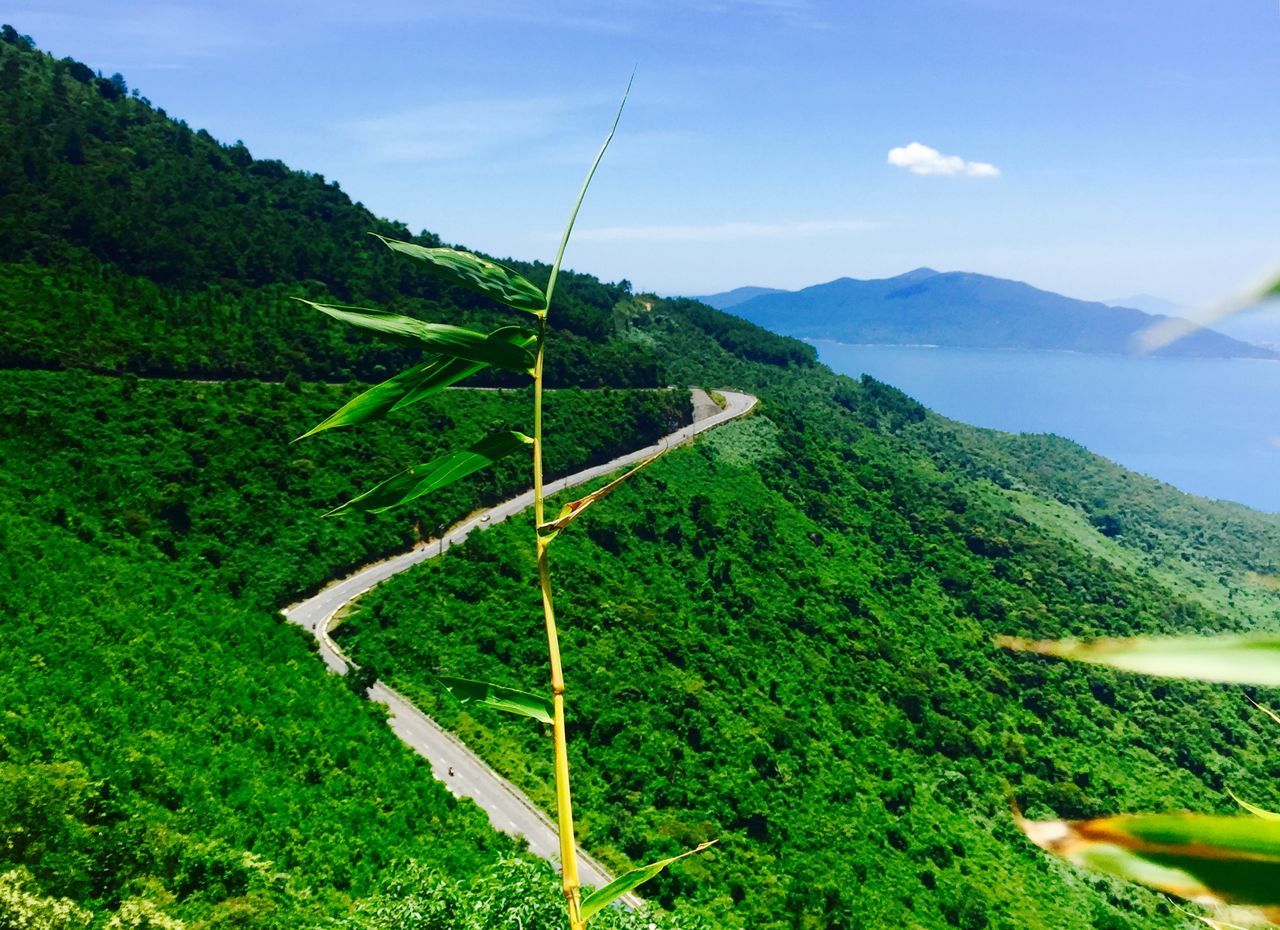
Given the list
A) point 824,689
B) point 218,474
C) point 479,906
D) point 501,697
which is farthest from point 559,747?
point 824,689

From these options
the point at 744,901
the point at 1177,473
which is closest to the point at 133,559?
the point at 744,901

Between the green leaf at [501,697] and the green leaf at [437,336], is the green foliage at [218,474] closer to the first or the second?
the green leaf at [501,697]

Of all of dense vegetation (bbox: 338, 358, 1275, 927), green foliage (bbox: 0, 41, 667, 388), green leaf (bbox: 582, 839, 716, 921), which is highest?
green foliage (bbox: 0, 41, 667, 388)

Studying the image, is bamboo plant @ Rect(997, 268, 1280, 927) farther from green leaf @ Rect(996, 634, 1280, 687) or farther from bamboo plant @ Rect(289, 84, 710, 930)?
bamboo plant @ Rect(289, 84, 710, 930)

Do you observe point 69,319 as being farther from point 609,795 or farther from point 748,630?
point 748,630

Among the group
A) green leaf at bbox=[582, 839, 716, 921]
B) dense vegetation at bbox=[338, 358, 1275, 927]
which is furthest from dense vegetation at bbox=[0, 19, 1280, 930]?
green leaf at bbox=[582, 839, 716, 921]

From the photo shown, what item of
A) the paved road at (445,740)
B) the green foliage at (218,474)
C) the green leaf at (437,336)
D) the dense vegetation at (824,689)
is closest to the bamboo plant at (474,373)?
the green leaf at (437,336)

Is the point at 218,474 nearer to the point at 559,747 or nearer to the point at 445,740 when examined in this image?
the point at 445,740
